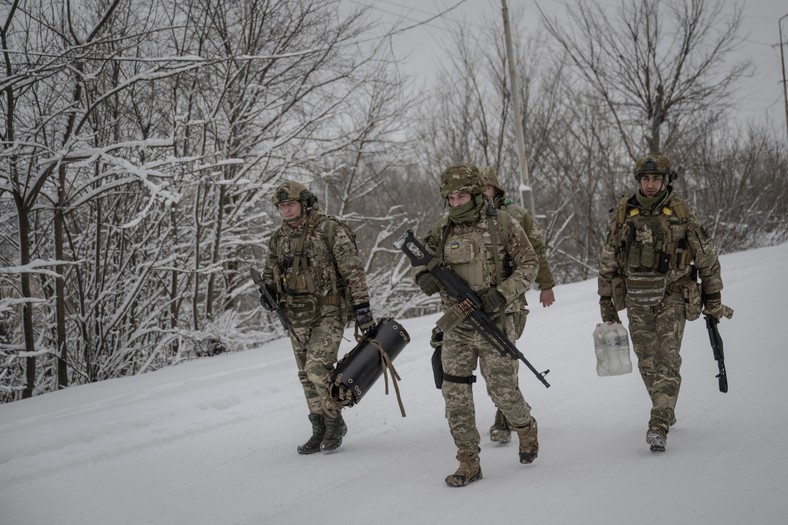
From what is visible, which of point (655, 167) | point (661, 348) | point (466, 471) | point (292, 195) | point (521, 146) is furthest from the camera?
point (521, 146)

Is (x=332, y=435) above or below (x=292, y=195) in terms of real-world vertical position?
below

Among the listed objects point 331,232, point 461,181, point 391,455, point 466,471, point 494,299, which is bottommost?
point 391,455

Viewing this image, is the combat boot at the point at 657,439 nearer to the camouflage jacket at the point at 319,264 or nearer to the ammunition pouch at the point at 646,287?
the ammunition pouch at the point at 646,287

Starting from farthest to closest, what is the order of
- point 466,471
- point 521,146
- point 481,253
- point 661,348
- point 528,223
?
point 521,146, point 528,223, point 661,348, point 481,253, point 466,471

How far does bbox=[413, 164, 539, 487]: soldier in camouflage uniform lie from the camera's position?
396 centimetres

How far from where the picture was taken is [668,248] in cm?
426

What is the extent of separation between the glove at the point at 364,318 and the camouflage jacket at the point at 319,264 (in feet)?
0.13

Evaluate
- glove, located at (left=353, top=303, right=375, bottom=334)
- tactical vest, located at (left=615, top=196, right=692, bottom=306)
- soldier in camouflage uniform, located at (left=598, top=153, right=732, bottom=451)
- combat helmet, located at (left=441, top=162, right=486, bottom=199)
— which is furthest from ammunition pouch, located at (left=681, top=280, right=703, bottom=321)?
glove, located at (left=353, top=303, right=375, bottom=334)

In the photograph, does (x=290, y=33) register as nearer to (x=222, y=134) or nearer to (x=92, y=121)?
(x=222, y=134)

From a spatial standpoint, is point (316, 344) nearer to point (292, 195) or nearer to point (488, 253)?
point (292, 195)

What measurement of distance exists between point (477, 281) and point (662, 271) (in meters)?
1.31

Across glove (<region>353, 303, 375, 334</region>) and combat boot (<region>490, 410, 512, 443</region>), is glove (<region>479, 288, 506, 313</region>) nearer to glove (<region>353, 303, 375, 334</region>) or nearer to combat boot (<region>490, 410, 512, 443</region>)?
glove (<region>353, 303, 375, 334</region>)

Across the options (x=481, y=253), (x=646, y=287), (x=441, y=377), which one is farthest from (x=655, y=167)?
(x=441, y=377)

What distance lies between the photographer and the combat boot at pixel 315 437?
4723mm
